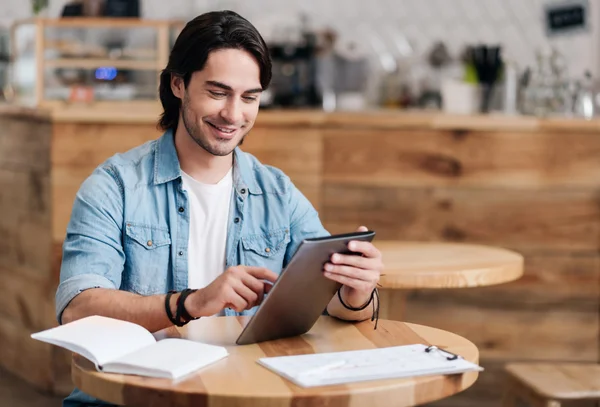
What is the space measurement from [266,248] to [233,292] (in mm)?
550

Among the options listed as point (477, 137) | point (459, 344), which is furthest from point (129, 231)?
point (477, 137)

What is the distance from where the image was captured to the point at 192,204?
91.0 inches

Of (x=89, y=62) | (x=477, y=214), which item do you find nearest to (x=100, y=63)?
(x=89, y=62)

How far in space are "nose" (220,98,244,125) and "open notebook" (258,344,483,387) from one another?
0.69m

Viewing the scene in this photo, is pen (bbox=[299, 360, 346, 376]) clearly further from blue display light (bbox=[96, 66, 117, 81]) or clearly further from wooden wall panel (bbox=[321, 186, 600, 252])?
blue display light (bbox=[96, 66, 117, 81])

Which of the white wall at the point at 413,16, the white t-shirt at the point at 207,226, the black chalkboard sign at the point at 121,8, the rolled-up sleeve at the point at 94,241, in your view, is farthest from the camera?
the white wall at the point at 413,16

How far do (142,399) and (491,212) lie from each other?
9.76 feet

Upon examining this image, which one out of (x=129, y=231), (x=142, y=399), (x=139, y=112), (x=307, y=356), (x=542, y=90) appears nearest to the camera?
(x=142, y=399)

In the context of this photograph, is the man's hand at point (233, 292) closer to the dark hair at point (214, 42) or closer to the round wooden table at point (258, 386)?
the round wooden table at point (258, 386)

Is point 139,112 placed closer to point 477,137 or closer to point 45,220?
point 45,220

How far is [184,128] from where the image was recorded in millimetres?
2328

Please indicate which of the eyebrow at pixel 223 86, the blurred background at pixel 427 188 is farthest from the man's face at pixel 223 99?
the blurred background at pixel 427 188

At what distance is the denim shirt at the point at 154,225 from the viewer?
206 centimetres

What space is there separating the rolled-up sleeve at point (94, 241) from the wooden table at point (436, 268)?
0.98 metres
